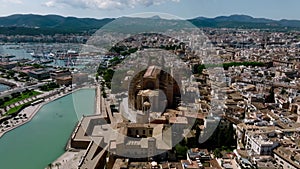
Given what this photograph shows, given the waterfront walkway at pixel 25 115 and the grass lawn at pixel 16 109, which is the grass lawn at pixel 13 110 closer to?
the grass lawn at pixel 16 109

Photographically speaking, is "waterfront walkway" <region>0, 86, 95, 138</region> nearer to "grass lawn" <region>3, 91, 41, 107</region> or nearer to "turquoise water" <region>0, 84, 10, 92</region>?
"grass lawn" <region>3, 91, 41, 107</region>

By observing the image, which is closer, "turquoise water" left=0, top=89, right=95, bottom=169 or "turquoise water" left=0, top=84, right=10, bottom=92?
"turquoise water" left=0, top=89, right=95, bottom=169

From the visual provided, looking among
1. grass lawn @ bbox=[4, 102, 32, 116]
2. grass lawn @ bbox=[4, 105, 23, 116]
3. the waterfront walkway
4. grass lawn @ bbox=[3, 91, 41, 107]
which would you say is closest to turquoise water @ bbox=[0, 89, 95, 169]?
the waterfront walkway

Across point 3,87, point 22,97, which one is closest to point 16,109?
point 22,97

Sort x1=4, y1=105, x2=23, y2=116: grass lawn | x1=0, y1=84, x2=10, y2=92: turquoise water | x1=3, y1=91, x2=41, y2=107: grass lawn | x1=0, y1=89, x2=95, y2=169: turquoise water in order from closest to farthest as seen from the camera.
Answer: x1=0, y1=89, x2=95, y2=169: turquoise water
x1=4, y1=105, x2=23, y2=116: grass lawn
x1=3, y1=91, x2=41, y2=107: grass lawn
x1=0, y1=84, x2=10, y2=92: turquoise water

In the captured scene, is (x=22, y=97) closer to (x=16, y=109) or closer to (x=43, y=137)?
(x=16, y=109)

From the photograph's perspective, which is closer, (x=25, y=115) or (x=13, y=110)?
(x=25, y=115)

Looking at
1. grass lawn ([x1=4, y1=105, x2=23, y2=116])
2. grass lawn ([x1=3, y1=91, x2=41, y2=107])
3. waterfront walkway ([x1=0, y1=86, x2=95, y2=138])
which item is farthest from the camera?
grass lawn ([x1=3, y1=91, x2=41, y2=107])

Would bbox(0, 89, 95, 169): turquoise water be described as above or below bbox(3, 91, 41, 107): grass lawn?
below
